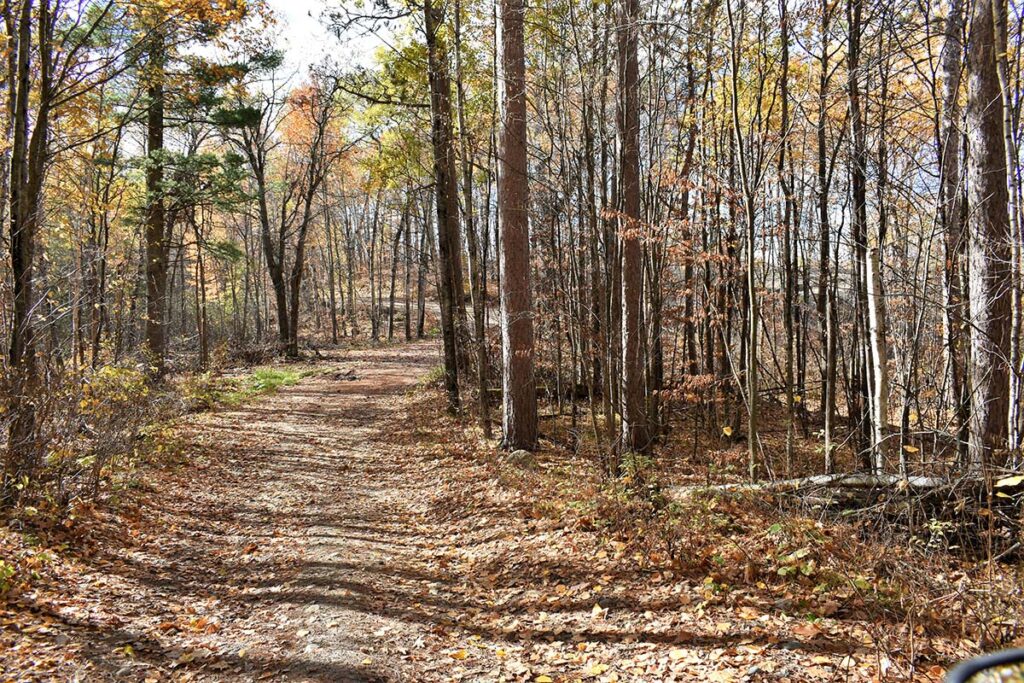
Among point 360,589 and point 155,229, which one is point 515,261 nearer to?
point 360,589

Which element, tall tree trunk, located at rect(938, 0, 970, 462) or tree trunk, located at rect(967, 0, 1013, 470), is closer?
tree trunk, located at rect(967, 0, 1013, 470)

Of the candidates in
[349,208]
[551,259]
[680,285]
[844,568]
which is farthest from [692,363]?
[349,208]

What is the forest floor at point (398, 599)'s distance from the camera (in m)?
4.01

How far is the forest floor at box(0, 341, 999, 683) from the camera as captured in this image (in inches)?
158

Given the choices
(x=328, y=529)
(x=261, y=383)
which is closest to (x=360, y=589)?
(x=328, y=529)

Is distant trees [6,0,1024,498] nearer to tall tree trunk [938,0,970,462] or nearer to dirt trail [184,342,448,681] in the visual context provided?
tall tree trunk [938,0,970,462]

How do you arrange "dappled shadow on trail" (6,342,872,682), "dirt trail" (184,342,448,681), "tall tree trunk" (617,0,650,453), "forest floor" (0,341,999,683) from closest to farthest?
"forest floor" (0,341,999,683)
"dappled shadow on trail" (6,342,872,682)
"dirt trail" (184,342,448,681)
"tall tree trunk" (617,0,650,453)

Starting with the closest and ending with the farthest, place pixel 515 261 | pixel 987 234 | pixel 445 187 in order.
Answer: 1. pixel 987 234
2. pixel 515 261
3. pixel 445 187

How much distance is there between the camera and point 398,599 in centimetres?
530

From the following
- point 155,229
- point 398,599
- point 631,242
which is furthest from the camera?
point 155,229

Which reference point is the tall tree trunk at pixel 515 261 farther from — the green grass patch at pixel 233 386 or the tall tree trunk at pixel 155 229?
the tall tree trunk at pixel 155 229

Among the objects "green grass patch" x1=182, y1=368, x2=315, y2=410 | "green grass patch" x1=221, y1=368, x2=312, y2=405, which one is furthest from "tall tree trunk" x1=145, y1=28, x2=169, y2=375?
"green grass patch" x1=221, y1=368, x2=312, y2=405

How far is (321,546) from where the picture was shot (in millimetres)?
6391

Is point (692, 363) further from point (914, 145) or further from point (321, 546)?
point (321, 546)
